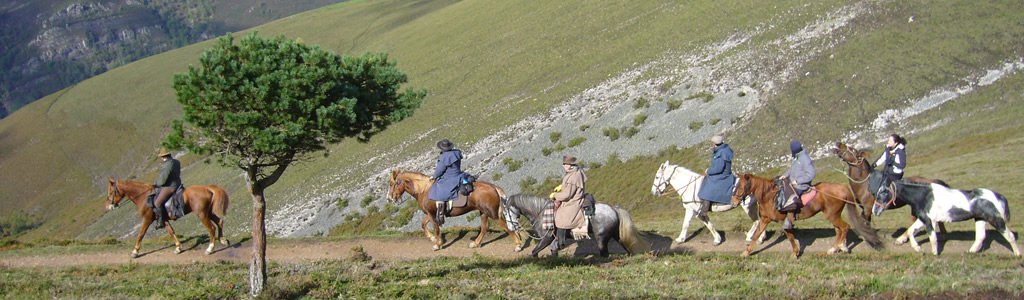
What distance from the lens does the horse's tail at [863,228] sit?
17984 mm

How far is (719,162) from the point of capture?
19250 millimetres

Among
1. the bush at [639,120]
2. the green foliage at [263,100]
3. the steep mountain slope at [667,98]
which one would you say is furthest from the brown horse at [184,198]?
the bush at [639,120]

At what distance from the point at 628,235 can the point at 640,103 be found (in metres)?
36.0

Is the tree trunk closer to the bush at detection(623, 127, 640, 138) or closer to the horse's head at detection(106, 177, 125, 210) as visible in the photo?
the horse's head at detection(106, 177, 125, 210)

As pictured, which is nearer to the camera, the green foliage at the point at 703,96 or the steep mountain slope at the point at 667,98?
the steep mountain slope at the point at 667,98

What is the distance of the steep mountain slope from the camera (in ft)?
131

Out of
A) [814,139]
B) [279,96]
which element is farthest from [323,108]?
[814,139]

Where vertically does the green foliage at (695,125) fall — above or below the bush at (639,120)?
above

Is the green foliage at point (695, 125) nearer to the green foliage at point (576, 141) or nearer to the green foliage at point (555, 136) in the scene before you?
the green foliage at point (576, 141)

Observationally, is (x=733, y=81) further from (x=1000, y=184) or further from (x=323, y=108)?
(x=323, y=108)

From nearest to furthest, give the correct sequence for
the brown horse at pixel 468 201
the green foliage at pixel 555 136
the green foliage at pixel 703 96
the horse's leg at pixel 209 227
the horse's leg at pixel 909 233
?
the horse's leg at pixel 909 233, the brown horse at pixel 468 201, the horse's leg at pixel 209 227, the green foliage at pixel 703 96, the green foliage at pixel 555 136

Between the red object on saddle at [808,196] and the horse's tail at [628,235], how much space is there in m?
3.97

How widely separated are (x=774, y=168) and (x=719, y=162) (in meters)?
19.0

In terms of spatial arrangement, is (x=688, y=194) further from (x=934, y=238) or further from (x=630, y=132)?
(x=630, y=132)
